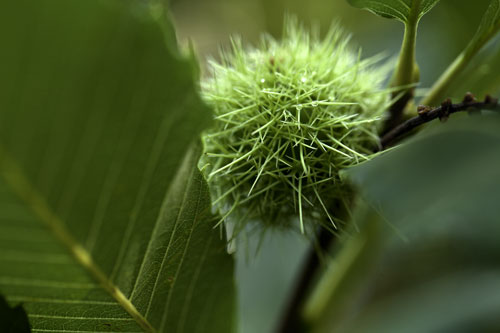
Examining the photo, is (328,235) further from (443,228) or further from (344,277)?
(443,228)

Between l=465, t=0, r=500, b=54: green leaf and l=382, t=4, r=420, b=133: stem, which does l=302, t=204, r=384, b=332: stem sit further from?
l=465, t=0, r=500, b=54: green leaf

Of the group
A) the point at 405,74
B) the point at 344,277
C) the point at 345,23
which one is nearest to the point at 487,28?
the point at 405,74

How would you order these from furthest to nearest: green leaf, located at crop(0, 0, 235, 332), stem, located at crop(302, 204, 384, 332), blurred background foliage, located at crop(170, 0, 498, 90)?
blurred background foliage, located at crop(170, 0, 498, 90), stem, located at crop(302, 204, 384, 332), green leaf, located at crop(0, 0, 235, 332)

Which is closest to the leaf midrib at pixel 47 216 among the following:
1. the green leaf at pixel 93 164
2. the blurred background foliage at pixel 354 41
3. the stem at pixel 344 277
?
the green leaf at pixel 93 164

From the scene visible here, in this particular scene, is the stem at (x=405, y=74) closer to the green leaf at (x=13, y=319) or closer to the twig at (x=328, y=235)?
the twig at (x=328, y=235)

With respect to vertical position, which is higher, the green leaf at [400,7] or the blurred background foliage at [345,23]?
the blurred background foliage at [345,23]

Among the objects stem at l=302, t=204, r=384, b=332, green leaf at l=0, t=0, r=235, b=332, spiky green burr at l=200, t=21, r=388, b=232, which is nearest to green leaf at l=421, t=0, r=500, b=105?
spiky green burr at l=200, t=21, r=388, b=232
